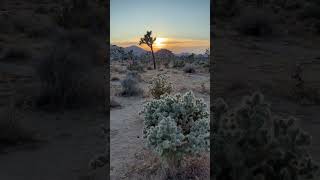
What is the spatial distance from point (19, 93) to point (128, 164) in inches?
176

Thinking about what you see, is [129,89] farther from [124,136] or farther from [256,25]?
[256,25]

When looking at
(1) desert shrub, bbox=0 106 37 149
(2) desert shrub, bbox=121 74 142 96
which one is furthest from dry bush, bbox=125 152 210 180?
(2) desert shrub, bbox=121 74 142 96

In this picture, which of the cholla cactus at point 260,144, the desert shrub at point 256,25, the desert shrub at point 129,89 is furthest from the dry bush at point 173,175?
the desert shrub at point 256,25

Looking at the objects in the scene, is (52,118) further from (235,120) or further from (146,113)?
(235,120)

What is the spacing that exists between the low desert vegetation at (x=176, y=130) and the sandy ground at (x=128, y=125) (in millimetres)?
678

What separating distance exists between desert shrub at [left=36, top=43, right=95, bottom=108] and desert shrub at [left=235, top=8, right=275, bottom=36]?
8.23 metres

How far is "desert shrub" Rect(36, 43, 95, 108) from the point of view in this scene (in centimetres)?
1060

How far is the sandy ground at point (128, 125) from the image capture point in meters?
7.71

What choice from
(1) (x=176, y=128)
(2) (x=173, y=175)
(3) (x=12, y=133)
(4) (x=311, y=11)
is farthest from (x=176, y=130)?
(4) (x=311, y=11)

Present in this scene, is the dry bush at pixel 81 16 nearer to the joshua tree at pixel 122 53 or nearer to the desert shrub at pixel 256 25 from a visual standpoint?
the joshua tree at pixel 122 53

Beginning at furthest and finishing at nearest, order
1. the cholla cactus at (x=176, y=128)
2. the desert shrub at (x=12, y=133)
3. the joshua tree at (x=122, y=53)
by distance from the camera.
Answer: the joshua tree at (x=122, y=53) < the desert shrub at (x=12, y=133) < the cholla cactus at (x=176, y=128)

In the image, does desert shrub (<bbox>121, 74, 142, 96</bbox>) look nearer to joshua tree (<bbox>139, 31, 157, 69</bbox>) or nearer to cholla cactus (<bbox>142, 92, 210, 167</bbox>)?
cholla cactus (<bbox>142, 92, 210, 167</bbox>)

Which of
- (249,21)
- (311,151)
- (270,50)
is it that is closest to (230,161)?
(311,151)

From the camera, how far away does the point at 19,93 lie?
37.0ft
